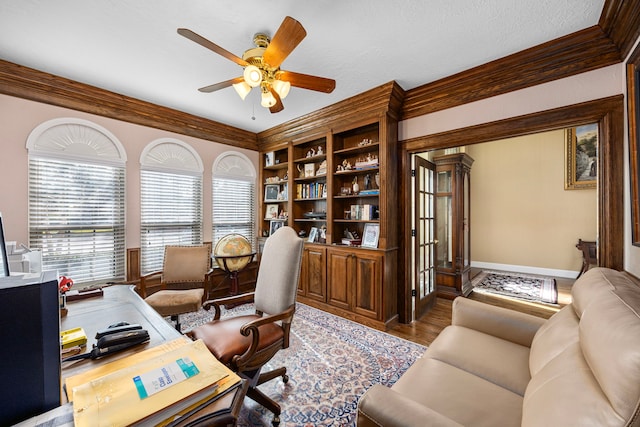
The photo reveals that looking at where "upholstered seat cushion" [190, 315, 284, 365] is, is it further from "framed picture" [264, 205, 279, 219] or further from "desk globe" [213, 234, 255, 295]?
"framed picture" [264, 205, 279, 219]

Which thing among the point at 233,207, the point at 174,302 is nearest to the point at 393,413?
the point at 174,302

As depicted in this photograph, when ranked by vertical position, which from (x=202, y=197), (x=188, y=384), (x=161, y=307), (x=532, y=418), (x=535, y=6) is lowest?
(x=161, y=307)

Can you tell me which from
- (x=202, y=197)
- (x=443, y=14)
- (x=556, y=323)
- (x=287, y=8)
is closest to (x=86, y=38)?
(x=287, y=8)

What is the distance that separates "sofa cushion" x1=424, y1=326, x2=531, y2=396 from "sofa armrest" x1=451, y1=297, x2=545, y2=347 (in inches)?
1.7

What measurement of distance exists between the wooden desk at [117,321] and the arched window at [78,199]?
1421 mm

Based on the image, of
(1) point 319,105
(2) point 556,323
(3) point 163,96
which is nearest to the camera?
(2) point 556,323

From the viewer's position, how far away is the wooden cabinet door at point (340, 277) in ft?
10.6

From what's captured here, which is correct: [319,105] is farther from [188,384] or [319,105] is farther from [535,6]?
[188,384]

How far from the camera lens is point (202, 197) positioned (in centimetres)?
394

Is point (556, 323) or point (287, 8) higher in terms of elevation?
point (287, 8)

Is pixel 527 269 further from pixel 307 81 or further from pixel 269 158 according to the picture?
pixel 307 81

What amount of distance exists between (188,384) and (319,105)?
3308 millimetres

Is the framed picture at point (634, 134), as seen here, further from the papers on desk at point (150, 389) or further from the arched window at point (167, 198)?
the arched window at point (167, 198)

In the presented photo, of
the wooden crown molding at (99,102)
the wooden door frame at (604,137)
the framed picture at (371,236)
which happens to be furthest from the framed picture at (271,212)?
the wooden door frame at (604,137)
